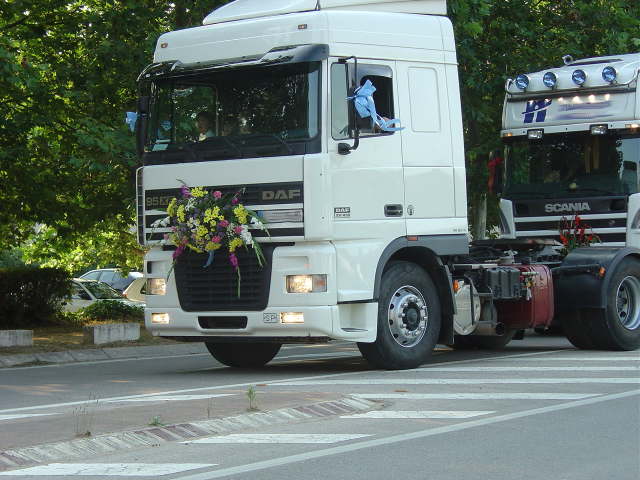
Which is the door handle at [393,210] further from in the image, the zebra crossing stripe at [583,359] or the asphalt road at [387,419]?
the zebra crossing stripe at [583,359]

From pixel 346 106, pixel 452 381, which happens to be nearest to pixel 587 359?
pixel 452 381

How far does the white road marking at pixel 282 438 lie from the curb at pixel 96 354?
26.3 feet

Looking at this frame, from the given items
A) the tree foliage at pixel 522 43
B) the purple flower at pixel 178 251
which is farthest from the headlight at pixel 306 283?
the tree foliage at pixel 522 43

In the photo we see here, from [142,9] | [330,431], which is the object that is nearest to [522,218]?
[142,9]

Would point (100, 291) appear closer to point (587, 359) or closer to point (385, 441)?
point (587, 359)

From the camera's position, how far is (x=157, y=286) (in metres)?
12.7

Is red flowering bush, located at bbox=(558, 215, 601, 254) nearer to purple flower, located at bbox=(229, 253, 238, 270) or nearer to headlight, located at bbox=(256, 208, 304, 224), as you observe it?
headlight, located at bbox=(256, 208, 304, 224)

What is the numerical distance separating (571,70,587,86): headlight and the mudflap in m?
2.47

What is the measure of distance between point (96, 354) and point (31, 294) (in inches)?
210

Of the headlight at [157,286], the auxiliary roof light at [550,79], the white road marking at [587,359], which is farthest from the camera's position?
the auxiliary roof light at [550,79]

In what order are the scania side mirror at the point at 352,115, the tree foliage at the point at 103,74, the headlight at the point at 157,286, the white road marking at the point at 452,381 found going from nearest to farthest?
the white road marking at the point at 452,381 → the scania side mirror at the point at 352,115 → the headlight at the point at 157,286 → the tree foliage at the point at 103,74

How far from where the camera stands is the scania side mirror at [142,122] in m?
12.8

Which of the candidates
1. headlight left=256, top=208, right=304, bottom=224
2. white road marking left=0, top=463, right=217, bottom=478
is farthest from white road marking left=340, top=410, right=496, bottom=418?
headlight left=256, top=208, right=304, bottom=224

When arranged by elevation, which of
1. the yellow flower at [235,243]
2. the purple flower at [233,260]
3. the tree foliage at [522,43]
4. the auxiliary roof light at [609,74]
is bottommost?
the purple flower at [233,260]
